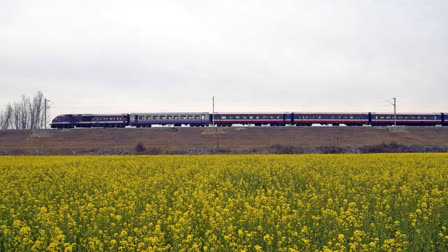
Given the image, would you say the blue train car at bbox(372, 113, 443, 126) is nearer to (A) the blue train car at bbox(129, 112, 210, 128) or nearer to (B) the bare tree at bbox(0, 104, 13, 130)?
(A) the blue train car at bbox(129, 112, 210, 128)

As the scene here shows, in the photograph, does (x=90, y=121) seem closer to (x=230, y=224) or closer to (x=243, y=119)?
(x=243, y=119)

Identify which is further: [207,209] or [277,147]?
[277,147]

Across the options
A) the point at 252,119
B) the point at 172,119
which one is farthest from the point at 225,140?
the point at 172,119

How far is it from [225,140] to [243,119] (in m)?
9.76

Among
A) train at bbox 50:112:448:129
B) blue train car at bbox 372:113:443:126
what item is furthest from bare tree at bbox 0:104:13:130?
blue train car at bbox 372:113:443:126

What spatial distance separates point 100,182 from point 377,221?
32.4ft

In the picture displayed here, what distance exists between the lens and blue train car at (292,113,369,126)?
62.4m

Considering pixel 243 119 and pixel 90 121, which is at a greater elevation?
pixel 90 121

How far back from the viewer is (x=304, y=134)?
2237 inches

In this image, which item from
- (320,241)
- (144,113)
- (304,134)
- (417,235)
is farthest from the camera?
(144,113)

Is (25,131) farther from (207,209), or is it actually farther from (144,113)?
(207,209)

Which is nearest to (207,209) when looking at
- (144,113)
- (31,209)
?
(31,209)

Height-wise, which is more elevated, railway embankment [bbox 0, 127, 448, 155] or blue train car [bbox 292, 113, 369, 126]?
blue train car [bbox 292, 113, 369, 126]

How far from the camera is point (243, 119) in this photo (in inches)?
2451
